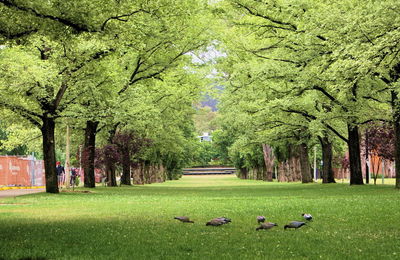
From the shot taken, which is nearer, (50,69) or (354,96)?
(50,69)

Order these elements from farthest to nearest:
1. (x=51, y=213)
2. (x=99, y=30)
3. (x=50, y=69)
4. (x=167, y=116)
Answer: (x=167, y=116) → (x=50, y=69) → (x=51, y=213) → (x=99, y=30)

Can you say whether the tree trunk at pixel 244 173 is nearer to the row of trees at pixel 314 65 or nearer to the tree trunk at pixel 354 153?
the row of trees at pixel 314 65

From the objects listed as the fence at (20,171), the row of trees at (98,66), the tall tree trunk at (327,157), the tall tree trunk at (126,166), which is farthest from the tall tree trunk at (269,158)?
the fence at (20,171)

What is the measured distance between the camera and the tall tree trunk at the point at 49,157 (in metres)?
28.6

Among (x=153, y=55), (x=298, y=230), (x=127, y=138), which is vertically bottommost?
(x=298, y=230)

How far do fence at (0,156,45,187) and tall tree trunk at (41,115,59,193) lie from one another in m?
10.8

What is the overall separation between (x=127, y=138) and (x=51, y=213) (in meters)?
31.3

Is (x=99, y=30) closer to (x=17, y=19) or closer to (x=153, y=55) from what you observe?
(x=17, y=19)

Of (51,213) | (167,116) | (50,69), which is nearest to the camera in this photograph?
(51,213)

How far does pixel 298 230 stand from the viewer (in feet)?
33.9

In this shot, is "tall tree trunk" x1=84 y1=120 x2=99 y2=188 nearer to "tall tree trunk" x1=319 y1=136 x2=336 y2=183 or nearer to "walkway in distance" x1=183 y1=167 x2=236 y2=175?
"tall tree trunk" x1=319 y1=136 x2=336 y2=183

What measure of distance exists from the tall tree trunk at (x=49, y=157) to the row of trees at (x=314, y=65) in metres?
11.7

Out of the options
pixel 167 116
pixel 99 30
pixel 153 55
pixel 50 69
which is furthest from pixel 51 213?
pixel 167 116

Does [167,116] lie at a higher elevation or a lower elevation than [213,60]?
lower
